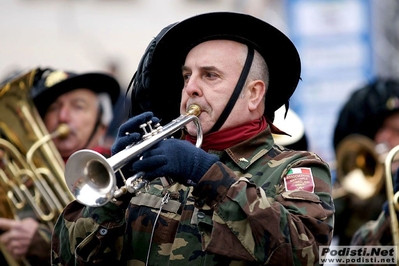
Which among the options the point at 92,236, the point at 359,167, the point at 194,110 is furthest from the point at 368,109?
the point at 92,236

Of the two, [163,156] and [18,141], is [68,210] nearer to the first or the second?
[163,156]

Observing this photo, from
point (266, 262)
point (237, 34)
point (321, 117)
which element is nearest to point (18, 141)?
point (237, 34)

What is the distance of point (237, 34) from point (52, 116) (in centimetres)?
273

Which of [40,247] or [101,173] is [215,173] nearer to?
[101,173]

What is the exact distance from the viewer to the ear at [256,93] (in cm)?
447

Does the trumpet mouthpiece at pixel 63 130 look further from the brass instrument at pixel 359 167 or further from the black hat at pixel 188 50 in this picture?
the brass instrument at pixel 359 167

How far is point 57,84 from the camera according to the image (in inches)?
268

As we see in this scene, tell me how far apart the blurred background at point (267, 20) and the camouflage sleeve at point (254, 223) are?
17.4 ft

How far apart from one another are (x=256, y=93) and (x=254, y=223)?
828 mm

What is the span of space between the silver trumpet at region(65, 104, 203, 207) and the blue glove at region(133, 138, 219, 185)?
4 centimetres

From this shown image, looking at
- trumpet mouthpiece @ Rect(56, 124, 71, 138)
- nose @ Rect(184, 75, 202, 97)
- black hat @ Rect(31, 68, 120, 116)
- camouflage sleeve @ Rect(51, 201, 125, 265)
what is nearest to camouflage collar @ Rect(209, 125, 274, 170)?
nose @ Rect(184, 75, 202, 97)

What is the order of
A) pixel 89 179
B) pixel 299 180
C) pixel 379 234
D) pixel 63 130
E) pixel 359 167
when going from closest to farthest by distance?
pixel 89 179 → pixel 299 180 → pixel 379 234 → pixel 63 130 → pixel 359 167

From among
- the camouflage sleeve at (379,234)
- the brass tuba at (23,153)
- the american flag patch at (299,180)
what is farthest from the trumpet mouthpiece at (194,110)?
the brass tuba at (23,153)

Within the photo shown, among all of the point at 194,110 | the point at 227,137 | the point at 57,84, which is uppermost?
the point at 57,84
